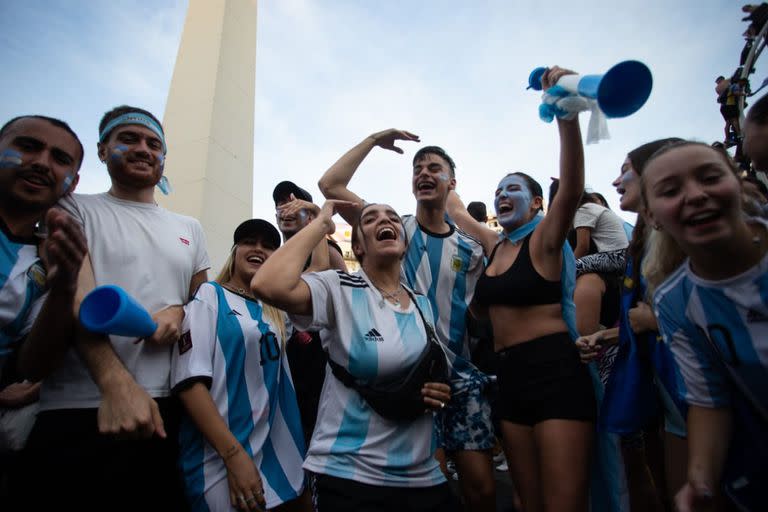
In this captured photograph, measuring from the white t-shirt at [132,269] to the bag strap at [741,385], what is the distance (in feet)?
7.35

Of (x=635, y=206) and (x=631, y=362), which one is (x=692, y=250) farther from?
(x=635, y=206)

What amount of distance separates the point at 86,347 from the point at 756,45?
7.83 m

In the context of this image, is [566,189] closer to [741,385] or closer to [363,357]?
[741,385]

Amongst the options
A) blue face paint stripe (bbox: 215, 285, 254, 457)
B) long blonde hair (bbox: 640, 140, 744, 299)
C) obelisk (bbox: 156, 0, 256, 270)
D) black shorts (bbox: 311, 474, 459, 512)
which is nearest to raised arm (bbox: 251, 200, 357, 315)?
blue face paint stripe (bbox: 215, 285, 254, 457)

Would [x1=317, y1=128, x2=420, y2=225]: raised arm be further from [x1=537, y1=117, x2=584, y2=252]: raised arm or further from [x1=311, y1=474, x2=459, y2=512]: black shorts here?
[x1=311, y1=474, x2=459, y2=512]: black shorts

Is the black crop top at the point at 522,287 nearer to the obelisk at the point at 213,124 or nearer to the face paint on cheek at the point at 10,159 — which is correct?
the face paint on cheek at the point at 10,159

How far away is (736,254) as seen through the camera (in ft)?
4.36

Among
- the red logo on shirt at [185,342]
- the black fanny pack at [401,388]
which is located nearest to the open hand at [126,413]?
the red logo on shirt at [185,342]

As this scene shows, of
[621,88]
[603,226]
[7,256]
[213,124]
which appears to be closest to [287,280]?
[7,256]

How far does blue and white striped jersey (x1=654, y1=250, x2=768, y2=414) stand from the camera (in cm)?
129

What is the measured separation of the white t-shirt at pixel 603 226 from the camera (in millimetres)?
3168

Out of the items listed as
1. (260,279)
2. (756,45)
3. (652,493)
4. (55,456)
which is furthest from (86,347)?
(756,45)

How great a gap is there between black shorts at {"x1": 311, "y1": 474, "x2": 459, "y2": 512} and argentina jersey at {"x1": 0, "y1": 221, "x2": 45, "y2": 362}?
134 centimetres

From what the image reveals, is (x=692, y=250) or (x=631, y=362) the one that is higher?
(x=692, y=250)
